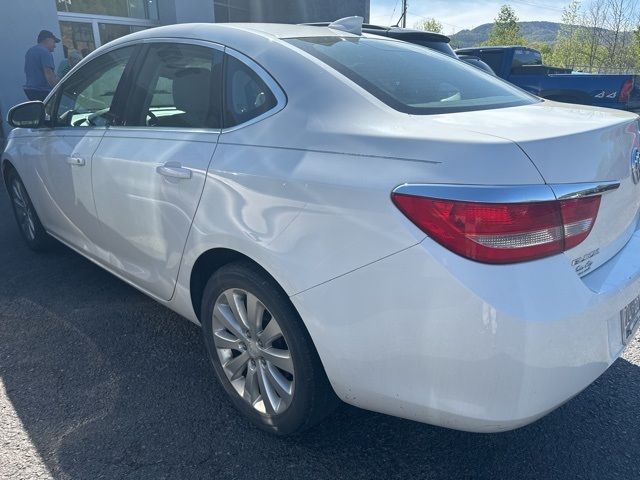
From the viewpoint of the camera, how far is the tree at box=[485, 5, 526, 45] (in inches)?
1816

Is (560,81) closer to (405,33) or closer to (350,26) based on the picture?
(405,33)

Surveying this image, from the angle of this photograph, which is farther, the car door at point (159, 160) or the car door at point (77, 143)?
the car door at point (77, 143)

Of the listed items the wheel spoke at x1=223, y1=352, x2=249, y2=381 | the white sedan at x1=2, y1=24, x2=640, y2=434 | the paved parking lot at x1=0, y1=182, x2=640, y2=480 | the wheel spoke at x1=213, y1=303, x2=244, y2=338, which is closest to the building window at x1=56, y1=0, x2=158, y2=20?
the white sedan at x1=2, y1=24, x2=640, y2=434

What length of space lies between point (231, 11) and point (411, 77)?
49.1 ft

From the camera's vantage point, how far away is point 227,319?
7.76ft

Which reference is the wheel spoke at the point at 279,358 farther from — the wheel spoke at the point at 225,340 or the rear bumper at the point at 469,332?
the rear bumper at the point at 469,332

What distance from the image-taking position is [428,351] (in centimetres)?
167

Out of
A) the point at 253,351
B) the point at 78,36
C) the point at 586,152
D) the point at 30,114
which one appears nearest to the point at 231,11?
the point at 78,36

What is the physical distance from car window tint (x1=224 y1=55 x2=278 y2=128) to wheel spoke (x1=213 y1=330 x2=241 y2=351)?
2.98 ft

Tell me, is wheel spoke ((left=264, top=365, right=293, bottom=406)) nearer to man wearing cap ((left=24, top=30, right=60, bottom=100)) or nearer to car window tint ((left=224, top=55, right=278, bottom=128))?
car window tint ((left=224, top=55, right=278, bottom=128))

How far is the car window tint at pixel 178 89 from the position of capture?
Result: 8.07ft

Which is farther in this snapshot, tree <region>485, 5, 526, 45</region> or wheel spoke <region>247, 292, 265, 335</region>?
tree <region>485, 5, 526, 45</region>

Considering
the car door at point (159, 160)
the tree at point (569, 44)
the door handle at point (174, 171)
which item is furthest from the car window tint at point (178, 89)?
the tree at point (569, 44)

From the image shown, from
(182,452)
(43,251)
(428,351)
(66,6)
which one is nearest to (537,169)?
(428,351)
